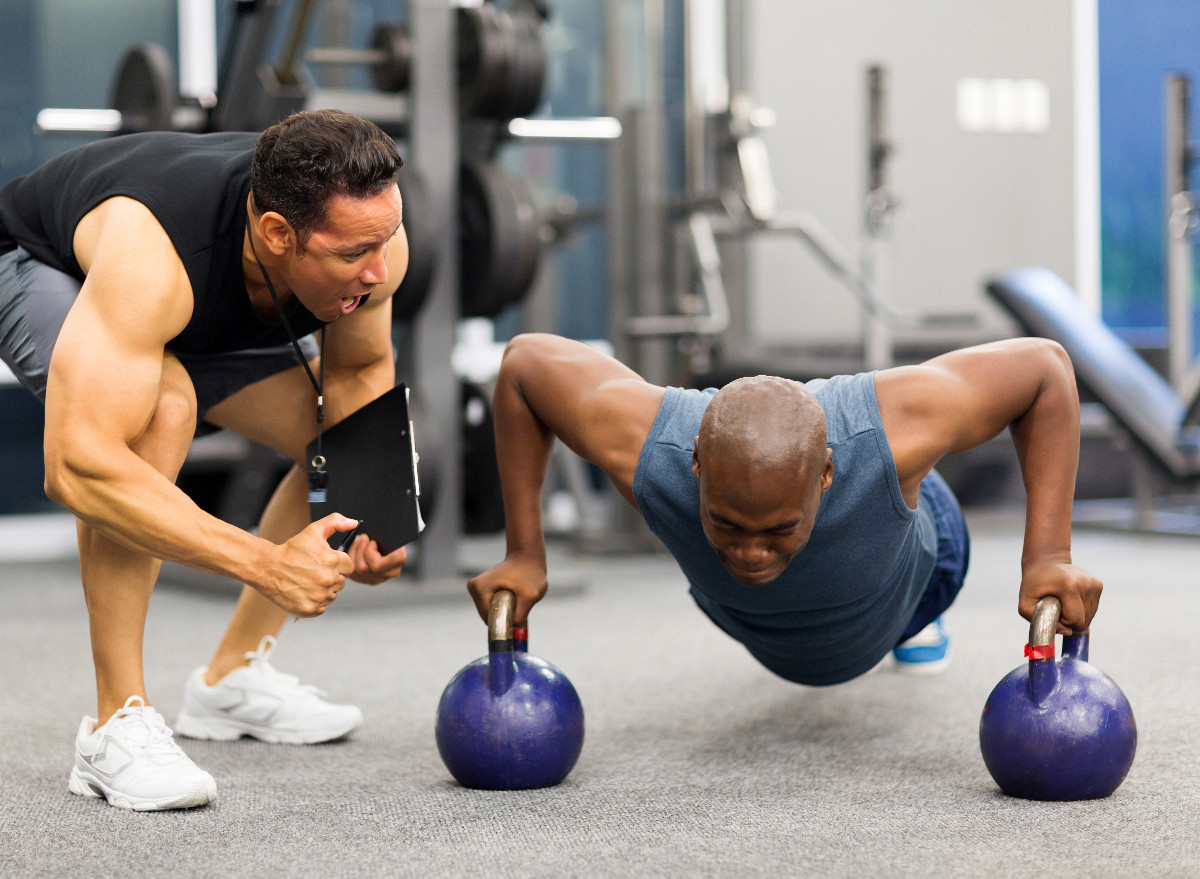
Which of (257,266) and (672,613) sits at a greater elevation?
(257,266)

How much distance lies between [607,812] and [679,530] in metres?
0.34

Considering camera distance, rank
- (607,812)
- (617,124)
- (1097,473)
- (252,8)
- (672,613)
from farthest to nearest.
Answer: (1097,473)
(617,124)
(252,8)
(672,613)
(607,812)

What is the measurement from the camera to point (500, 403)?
5.26ft

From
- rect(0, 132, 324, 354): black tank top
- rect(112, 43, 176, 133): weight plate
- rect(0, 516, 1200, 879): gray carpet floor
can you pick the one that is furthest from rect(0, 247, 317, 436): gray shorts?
rect(112, 43, 176, 133): weight plate

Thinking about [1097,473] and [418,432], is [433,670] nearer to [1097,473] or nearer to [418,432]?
[418,432]

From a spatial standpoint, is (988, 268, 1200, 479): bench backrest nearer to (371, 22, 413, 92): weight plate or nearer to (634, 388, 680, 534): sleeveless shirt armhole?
Answer: (371, 22, 413, 92): weight plate

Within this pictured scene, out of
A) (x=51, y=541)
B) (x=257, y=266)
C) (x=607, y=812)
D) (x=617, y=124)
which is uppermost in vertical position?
(x=617, y=124)

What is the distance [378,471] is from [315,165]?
0.44 metres

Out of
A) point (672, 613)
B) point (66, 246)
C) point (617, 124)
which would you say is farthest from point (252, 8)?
point (66, 246)

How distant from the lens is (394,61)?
341 cm

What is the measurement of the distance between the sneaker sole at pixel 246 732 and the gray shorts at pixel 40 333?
480mm

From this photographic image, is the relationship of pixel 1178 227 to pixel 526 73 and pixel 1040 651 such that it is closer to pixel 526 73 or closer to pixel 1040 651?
pixel 526 73

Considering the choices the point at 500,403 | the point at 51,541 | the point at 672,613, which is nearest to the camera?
the point at 500,403

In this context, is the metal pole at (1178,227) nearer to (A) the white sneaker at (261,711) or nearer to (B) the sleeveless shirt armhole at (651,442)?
(B) the sleeveless shirt armhole at (651,442)
